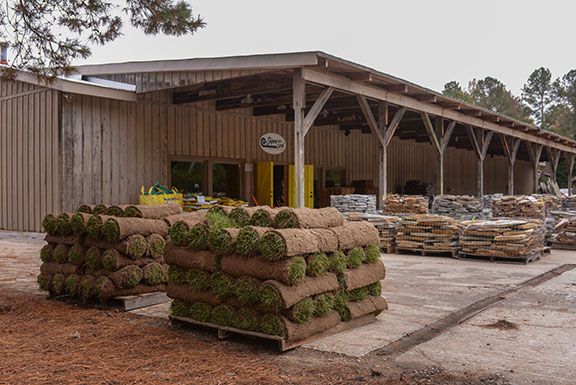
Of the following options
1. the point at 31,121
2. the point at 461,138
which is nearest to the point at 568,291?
the point at 31,121

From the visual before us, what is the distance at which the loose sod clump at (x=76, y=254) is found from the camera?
733 centimetres

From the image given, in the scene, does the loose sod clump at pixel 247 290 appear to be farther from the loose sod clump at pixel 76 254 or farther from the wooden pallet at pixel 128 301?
the loose sod clump at pixel 76 254

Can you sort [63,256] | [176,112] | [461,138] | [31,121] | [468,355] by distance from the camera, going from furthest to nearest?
[461,138] → [176,112] → [31,121] → [63,256] → [468,355]

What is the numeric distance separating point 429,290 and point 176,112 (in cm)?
1079

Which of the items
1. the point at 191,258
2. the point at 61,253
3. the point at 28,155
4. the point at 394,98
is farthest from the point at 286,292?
the point at 394,98

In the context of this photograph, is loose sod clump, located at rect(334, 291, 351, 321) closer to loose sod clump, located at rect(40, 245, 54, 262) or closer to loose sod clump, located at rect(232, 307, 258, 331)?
loose sod clump, located at rect(232, 307, 258, 331)

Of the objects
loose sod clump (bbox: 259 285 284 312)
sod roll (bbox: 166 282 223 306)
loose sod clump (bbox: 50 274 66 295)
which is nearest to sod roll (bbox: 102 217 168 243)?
loose sod clump (bbox: 50 274 66 295)

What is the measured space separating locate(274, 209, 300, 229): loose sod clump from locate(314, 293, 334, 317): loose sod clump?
0.75 metres

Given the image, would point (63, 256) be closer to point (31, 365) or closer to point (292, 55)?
point (31, 365)

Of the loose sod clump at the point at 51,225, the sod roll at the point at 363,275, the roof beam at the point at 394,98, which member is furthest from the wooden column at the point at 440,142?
the loose sod clump at the point at 51,225

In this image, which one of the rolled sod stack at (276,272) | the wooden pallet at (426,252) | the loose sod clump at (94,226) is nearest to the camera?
the rolled sod stack at (276,272)

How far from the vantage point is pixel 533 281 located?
30.7 feet

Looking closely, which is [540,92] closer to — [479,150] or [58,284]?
[479,150]

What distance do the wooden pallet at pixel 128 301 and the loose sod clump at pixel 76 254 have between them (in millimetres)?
526
